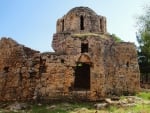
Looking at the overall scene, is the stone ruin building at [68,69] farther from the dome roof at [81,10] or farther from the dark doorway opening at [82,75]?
the dome roof at [81,10]

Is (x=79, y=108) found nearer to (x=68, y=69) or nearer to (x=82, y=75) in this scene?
(x=68, y=69)

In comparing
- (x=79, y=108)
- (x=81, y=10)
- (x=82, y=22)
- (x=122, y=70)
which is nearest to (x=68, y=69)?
(x=79, y=108)

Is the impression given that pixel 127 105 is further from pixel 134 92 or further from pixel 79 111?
pixel 134 92

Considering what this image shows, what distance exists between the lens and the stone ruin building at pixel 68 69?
728 inches

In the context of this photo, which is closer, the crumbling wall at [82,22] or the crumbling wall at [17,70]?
the crumbling wall at [17,70]

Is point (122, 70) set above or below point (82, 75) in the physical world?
above

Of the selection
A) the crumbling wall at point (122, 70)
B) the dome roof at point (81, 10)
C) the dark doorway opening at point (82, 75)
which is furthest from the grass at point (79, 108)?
the dome roof at point (81, 10)

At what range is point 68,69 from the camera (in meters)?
18.7

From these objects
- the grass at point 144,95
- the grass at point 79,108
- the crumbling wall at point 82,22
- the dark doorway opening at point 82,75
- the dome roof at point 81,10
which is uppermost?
the dome roof at point 81,10

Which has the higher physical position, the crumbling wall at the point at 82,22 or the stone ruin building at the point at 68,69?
the crumbling wall at the point at 82,22

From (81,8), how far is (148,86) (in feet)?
28.4

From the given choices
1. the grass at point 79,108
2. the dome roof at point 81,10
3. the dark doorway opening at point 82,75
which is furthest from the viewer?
the dome roof at point 81,10

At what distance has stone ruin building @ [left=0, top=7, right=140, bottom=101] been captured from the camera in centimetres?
1848

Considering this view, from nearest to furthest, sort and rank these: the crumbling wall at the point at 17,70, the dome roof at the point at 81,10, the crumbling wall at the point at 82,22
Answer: the crumbling wall at the point at 17,70, the crumbling wall at the point at 82,22, the dome roof at the point at 81,10
